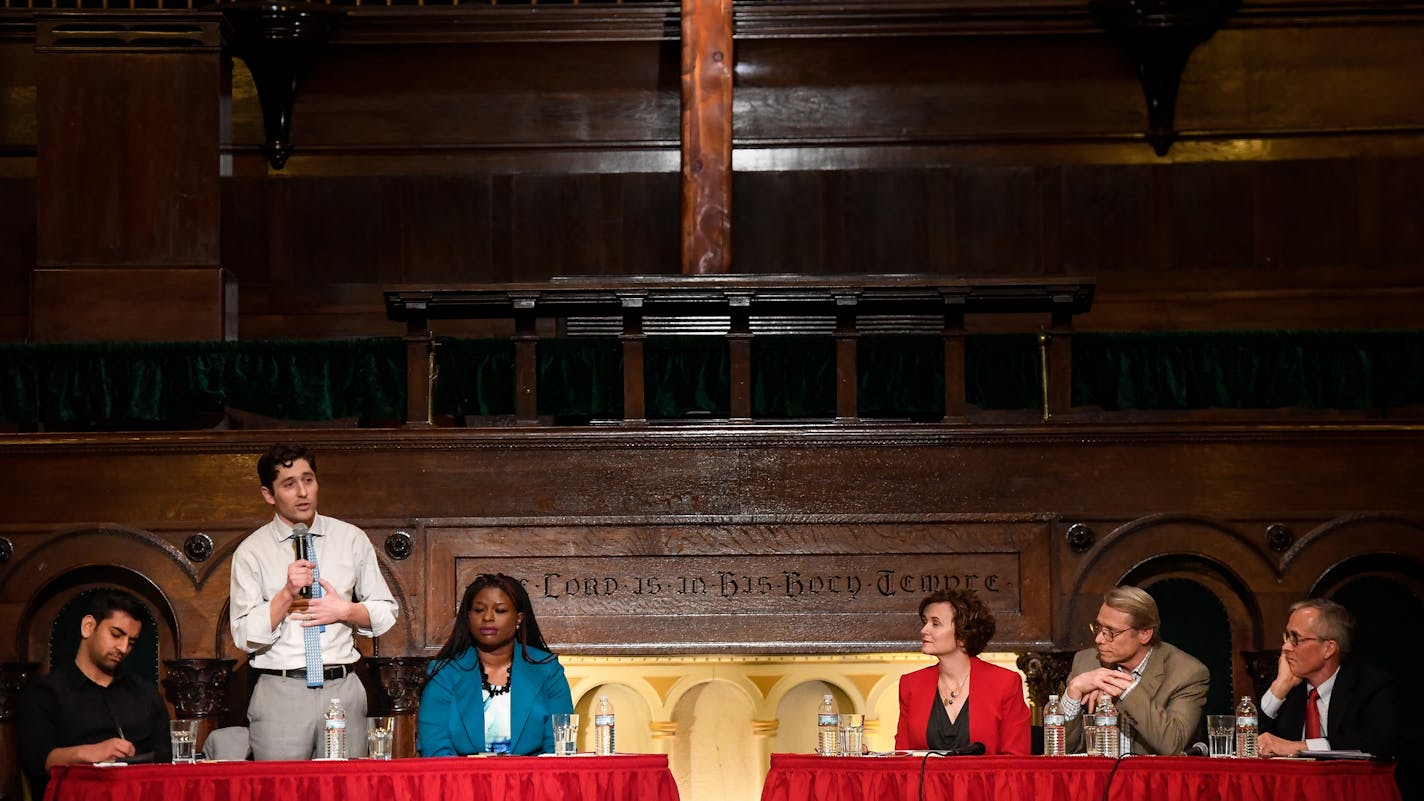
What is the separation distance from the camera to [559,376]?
8484mm

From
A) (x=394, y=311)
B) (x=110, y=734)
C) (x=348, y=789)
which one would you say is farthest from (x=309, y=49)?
(x=348, y=789)

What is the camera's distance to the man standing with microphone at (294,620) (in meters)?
5.87

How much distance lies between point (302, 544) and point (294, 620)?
236mm

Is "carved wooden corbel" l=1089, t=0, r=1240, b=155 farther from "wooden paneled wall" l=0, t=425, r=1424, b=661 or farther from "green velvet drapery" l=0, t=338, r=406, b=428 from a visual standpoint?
"green velvet drapery" l=0, t=338, r=406, b=428

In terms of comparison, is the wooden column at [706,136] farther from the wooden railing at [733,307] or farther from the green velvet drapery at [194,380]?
the green velvet drapery at [194,380]

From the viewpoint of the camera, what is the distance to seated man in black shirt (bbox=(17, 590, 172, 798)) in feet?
20.1

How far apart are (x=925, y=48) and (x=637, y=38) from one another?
66.8 inches

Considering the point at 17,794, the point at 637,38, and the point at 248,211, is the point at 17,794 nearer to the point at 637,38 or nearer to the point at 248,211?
the point at 248,211

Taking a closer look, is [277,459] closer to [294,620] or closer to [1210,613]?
[294,620]

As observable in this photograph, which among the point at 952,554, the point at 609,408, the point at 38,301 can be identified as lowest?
the point at 952,554

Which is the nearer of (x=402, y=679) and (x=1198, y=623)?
(x=402, y=679)

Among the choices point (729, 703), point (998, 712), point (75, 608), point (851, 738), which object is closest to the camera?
point (851, 738)

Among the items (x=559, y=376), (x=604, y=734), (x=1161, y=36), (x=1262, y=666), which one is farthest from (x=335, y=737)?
(x=1161, y=36)

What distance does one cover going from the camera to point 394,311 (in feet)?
27.1
